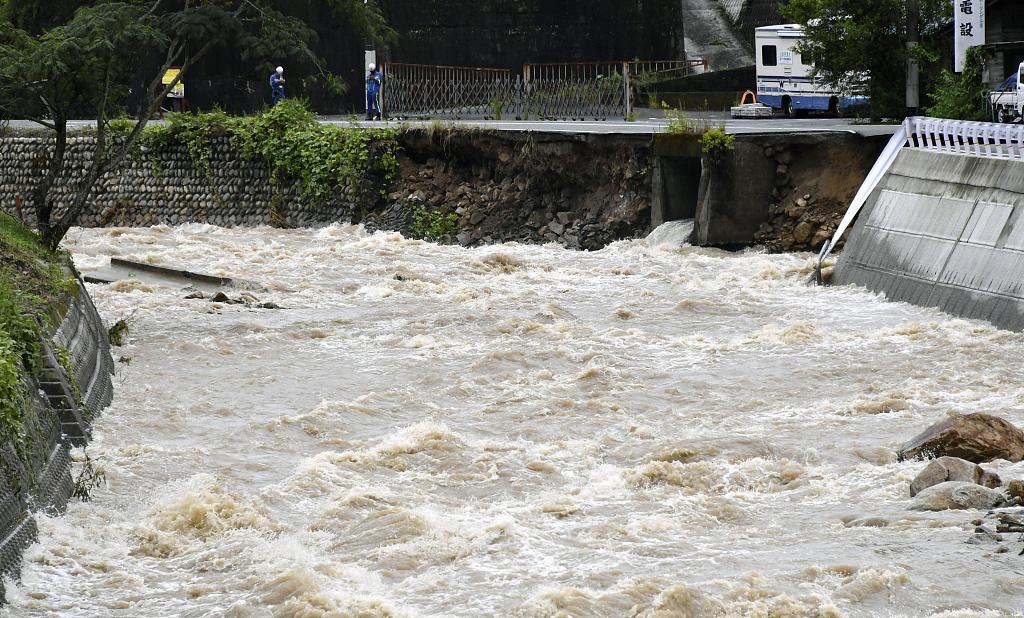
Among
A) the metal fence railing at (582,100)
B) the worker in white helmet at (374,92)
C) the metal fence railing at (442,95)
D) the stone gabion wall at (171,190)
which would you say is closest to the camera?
the stone gabion wall at (171,190)

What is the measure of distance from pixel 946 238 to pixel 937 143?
230 cm

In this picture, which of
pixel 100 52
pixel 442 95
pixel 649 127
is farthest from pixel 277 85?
pixel 100 52

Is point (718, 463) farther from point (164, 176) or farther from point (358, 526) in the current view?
point (164, 176)

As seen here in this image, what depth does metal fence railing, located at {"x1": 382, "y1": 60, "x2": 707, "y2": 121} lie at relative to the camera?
30.3 meters

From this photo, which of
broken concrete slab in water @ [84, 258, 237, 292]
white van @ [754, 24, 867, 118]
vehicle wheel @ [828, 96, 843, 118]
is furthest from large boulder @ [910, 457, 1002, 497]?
white van @ [754, 24, 867, 118]

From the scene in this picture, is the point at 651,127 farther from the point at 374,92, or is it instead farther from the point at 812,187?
the point at 374,92

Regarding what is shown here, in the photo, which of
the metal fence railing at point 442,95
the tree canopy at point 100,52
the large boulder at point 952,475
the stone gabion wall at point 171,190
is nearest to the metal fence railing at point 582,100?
the metal fence railing at point 442,95

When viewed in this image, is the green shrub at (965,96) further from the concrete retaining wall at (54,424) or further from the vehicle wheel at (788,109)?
the concrete retaining wall at (54,424)

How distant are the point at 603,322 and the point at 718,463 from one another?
6.75 meters

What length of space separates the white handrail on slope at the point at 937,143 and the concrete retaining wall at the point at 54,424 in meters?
10.6

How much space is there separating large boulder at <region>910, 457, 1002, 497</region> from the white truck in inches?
540

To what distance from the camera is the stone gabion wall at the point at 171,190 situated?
28750 millimetres

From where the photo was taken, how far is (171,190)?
98.3 ft

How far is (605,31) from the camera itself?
4234cm
